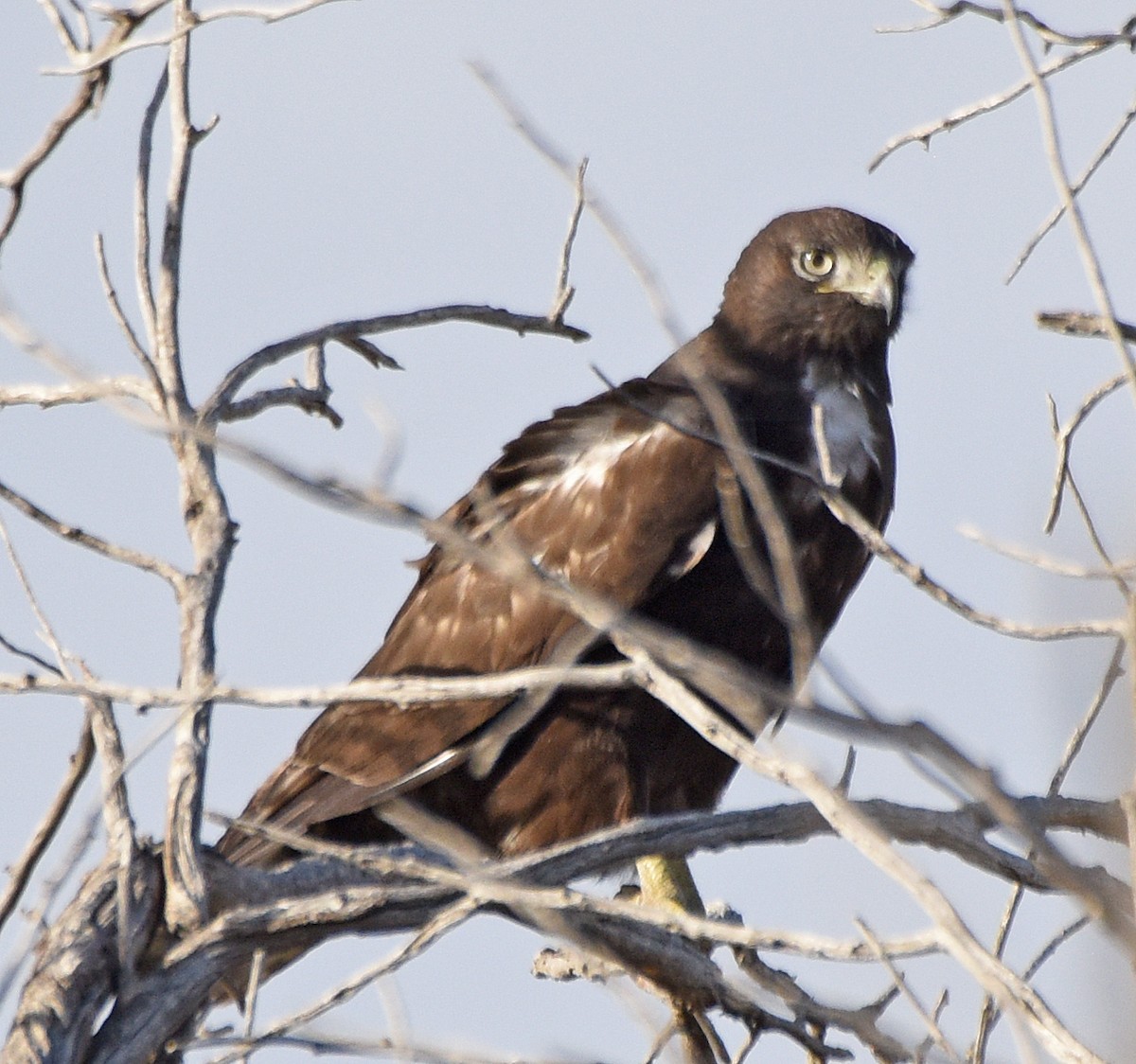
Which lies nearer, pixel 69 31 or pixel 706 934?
pixel 706 934

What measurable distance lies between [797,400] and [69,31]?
2801mm

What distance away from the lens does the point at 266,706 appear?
2.68m

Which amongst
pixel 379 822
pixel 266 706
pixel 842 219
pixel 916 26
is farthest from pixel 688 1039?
pixel 842 219

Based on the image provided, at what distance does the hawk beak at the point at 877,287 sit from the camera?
232 inches

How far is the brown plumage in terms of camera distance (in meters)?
5.12

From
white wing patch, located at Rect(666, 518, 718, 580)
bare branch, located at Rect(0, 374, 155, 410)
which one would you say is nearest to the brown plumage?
white wing patch, located at Rect(666, 518, 718, 580)

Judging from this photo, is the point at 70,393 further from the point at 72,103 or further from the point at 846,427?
the point at 846,427

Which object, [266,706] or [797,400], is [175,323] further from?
[797,400]

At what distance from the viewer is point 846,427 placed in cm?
560

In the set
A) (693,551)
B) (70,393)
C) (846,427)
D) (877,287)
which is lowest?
(70,393)

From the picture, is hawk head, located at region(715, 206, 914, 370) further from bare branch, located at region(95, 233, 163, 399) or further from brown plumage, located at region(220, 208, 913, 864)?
bare branch, located at region(95, 233, 163, 399)

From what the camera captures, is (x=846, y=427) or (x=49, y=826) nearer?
(x=49, y=826)

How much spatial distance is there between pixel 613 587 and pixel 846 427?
103cm

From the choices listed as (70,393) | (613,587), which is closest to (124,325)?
(70,393)
